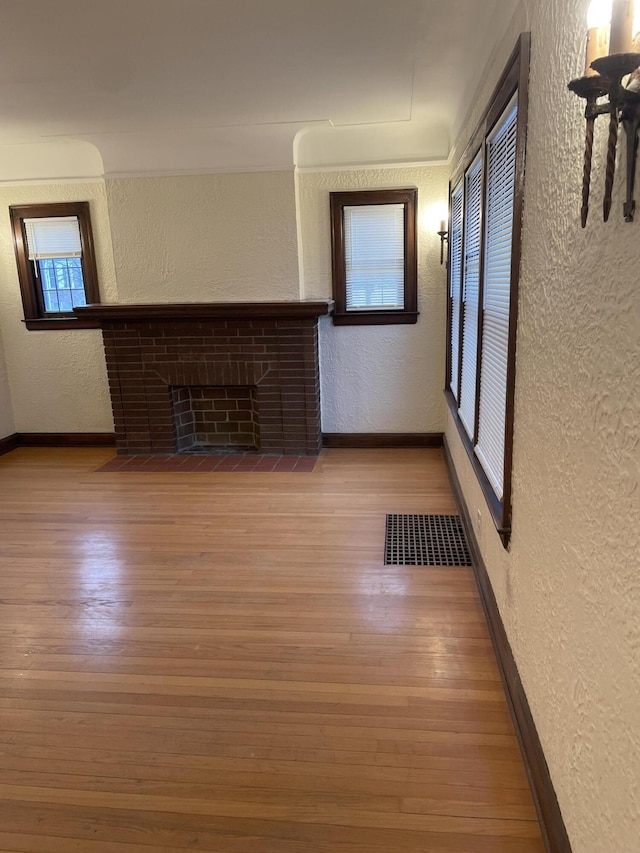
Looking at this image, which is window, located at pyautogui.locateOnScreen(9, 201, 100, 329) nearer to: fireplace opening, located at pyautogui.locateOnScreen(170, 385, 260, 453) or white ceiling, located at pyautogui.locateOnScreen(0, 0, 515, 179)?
white ceiling, located at pyautogui.locateOnScreen(0, 0, 515, 179)

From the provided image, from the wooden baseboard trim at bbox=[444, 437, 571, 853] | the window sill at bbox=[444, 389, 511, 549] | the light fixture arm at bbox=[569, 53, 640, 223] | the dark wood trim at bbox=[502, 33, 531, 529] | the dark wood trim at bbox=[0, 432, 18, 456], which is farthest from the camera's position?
the dark wood trim at bbox=[0, 432, 18, 456]

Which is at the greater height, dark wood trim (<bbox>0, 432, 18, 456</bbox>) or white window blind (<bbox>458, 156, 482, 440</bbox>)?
white window blind (<bbox>458, 156, 482, 440</bbox>)

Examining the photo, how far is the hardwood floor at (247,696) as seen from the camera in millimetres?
1606

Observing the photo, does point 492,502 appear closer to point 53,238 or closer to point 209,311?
point 209,311

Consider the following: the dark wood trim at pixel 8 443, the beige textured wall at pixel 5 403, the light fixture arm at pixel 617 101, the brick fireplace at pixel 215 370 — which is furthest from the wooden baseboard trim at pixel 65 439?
the light fixture arm at pixel 617 101

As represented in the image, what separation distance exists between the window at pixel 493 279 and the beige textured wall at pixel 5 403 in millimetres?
4291

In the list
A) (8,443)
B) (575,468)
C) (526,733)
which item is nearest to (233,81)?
(575,468)

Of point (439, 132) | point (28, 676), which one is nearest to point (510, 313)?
point (28, 676)

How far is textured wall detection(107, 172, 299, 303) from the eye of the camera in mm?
4652

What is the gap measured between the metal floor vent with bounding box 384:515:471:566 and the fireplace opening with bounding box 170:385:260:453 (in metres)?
2.02

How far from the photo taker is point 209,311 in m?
4.63

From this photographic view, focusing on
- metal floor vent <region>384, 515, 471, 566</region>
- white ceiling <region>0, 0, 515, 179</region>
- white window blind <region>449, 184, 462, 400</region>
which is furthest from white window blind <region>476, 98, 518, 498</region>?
white window blind <region>449, 184, 462, 400</region>

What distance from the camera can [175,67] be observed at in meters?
3.09

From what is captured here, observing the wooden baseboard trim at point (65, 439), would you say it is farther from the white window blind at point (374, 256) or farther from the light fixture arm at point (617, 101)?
the light fixture arm at point (617, 101)
